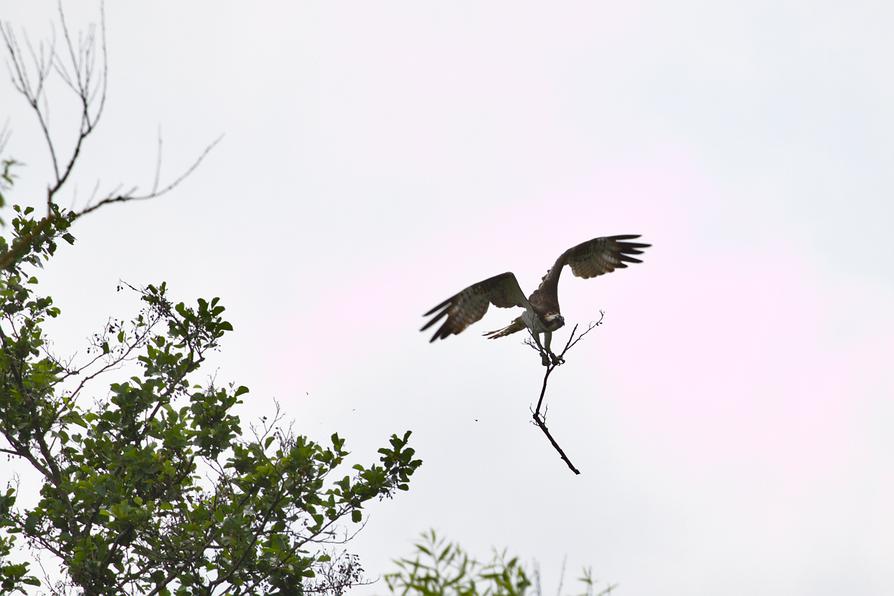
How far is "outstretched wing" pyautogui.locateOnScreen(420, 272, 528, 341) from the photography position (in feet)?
38.3

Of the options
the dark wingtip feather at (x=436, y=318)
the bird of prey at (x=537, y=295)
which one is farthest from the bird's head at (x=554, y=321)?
the dark wingtip feather at (x=436, y=318)

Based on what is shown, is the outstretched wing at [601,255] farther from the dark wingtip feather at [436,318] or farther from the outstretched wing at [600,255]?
the dark wingtip feather at [436,318]

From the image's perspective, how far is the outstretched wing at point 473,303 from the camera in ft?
38.3

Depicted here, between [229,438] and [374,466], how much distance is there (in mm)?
1588

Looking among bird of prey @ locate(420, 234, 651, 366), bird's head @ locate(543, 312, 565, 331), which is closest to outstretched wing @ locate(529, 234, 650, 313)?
bird of prey @ locate(420, 234, 651, 366)

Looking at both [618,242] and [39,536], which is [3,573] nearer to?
[39,536]

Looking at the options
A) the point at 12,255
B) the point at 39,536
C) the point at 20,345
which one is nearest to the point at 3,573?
the point at 39,536

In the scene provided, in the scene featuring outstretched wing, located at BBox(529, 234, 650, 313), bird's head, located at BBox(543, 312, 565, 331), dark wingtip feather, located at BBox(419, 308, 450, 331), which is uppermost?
outstretched wing, located at BBox(529, 234, 650, 313)

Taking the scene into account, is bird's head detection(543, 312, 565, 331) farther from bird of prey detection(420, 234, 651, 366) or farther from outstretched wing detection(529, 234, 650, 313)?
outstretched wing detection(529, 234, 650, 313)

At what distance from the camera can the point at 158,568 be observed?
35.9ft

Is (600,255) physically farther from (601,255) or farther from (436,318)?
(436,318)

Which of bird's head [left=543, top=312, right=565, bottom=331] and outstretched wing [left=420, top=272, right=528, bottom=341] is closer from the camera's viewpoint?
bird's head [left=543, top=312, right=565, bottom=331]

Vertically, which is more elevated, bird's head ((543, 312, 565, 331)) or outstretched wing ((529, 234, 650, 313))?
outstretched wing ((529, 234, 650, 313))

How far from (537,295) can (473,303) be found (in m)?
0.72
